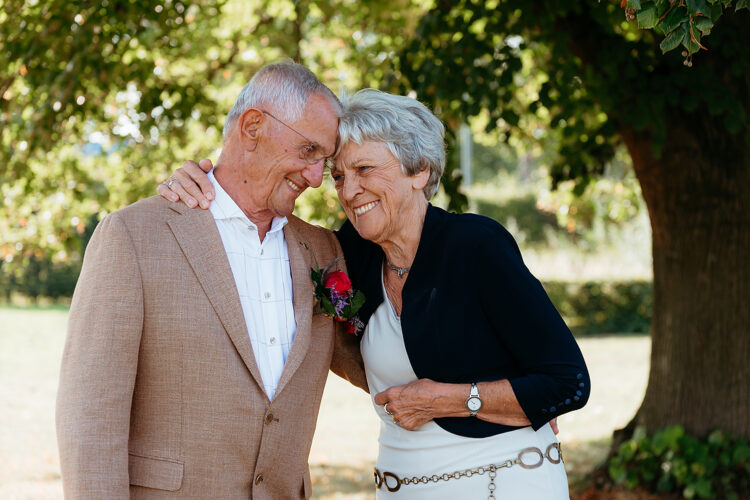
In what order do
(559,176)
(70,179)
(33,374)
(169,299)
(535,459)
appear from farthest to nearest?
(33,374), (70,179), (559,176), (535,459), (169,299)

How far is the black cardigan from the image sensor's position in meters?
2.71

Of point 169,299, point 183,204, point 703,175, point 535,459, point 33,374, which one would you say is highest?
point 703,175

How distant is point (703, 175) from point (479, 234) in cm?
331

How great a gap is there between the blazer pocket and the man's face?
0.91 m

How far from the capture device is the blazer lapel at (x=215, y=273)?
2.51 metres

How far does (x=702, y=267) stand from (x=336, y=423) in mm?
5599

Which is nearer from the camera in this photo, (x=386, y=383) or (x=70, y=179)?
(x=386, y=383)

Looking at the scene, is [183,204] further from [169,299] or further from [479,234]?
[479,234]

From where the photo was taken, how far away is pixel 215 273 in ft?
8.35

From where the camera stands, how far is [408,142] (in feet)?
9.59

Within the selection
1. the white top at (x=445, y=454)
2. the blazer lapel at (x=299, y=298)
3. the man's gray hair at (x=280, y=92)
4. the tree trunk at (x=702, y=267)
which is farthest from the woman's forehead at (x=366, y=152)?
the tree trunk at (x=702, y=267)

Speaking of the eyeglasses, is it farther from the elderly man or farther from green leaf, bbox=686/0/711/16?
green leaf, bbox=686/0/711/16

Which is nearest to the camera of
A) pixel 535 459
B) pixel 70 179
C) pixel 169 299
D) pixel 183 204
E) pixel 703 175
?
pixel 169 299

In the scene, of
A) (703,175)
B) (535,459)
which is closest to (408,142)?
(535,459)
